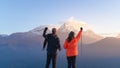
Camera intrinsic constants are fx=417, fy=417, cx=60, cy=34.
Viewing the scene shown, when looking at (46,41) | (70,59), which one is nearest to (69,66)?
(70,59)

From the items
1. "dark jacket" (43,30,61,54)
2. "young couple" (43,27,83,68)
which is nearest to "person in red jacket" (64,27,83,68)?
"young couple" (43,27,83,68)

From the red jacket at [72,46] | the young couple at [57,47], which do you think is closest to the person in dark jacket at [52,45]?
the young couple at [57,47]

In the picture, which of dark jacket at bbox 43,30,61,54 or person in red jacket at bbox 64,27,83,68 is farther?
dark jacket at bbox 43,30,61,54

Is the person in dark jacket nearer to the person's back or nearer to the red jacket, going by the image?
the person's back

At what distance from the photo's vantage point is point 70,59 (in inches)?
881

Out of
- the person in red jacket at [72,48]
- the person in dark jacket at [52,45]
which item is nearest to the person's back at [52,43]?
the person in dark jacket at [52,45]

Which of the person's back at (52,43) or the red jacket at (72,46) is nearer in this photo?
the red jacket at (72,46)

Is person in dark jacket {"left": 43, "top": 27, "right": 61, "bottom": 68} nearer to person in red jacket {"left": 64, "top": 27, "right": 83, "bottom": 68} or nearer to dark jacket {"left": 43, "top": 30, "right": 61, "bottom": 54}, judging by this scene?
dark jacket {"left": 43, "top": 30, "right": 61, "bottom": 54}

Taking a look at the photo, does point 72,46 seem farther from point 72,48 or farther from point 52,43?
point 52,43

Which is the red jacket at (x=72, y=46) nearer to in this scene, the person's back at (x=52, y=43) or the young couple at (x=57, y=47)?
the young couple at (x=57, y=47)

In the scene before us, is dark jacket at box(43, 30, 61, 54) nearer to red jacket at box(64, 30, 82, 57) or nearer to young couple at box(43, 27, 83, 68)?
young couple at box(43, 27, 83, 68)

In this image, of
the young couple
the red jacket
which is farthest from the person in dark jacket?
the red jacket

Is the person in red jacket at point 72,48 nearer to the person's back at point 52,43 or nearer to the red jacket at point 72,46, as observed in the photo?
the red jacket at point 72,46

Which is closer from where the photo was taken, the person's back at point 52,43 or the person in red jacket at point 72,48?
the person in red jacket at point 72,48
